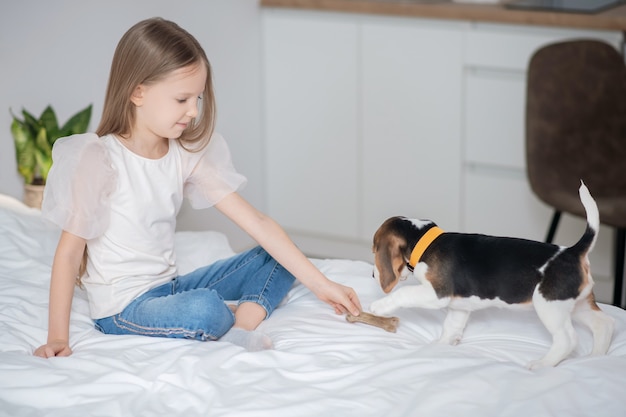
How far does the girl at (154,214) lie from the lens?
5.92ft

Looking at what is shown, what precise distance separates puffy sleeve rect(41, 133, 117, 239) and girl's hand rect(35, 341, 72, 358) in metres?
0.21

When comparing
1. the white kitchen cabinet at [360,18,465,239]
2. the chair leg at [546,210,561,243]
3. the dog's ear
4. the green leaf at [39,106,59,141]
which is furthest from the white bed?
the white kitchen cabinet at [360,18,465,239]

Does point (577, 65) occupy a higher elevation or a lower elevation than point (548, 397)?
higher

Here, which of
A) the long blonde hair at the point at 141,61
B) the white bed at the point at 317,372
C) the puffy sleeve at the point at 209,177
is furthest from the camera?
the puffy sleeve at the point at 209,177

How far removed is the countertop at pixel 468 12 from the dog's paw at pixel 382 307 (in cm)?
151

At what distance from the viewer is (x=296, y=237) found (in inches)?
143

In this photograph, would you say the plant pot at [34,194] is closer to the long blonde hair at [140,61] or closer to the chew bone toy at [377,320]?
the long blonde hair at [140,61]

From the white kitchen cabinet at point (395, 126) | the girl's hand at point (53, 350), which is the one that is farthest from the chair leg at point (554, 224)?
A: the girl's hand at point (53, 350)

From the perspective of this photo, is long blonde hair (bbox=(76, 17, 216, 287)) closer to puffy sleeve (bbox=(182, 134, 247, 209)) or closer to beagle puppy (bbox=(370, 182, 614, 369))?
puffy sleeve (bbox=(182, 134, 247, 209))

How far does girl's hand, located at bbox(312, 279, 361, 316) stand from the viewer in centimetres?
191

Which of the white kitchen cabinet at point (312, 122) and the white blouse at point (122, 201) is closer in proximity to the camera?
the white blouse at point (122, 201)

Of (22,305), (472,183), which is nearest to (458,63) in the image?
(472,183)

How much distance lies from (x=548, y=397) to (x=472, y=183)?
1.79m

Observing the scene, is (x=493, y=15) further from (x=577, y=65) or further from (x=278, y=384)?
(x=278, y=384)
